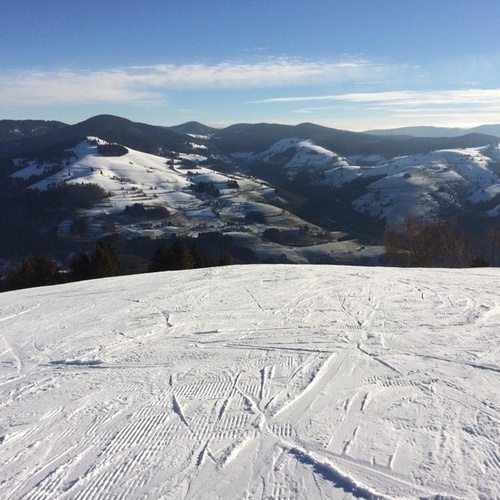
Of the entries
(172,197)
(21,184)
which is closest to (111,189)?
(172,197)

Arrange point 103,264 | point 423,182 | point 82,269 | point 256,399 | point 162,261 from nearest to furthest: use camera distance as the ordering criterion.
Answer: point 256,399 → point 103,264 → point 82,269 → point 162,261 → point 423,182

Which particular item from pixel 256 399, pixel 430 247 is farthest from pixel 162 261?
pixel 256 399

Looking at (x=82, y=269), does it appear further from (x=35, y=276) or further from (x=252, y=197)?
(x=252, y=197)

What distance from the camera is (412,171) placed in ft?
500

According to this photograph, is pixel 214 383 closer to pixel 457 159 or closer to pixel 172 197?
pixel 172 197

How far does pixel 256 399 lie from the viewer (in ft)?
19.2

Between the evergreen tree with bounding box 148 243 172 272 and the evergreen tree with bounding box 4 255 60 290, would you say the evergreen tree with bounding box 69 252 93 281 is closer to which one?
the evergreen tree with bounding box 4 255 60 290

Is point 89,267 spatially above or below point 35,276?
above

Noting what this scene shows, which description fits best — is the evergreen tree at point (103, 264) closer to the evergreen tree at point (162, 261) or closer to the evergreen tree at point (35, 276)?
the evergreen tree at point (162, 261)

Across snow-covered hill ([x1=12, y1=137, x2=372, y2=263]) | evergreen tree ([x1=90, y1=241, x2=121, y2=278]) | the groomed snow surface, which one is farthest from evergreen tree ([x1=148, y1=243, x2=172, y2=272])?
snow-covered hill ([x1=12, y1=137, x2=372, y2=263])

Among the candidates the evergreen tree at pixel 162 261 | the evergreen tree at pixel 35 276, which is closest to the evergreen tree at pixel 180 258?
the evergreen tree at pixel 162 261

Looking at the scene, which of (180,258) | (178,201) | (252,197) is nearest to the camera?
(180,258)

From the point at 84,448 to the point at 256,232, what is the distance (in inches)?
3547

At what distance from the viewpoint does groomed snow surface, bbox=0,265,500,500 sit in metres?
4.30
